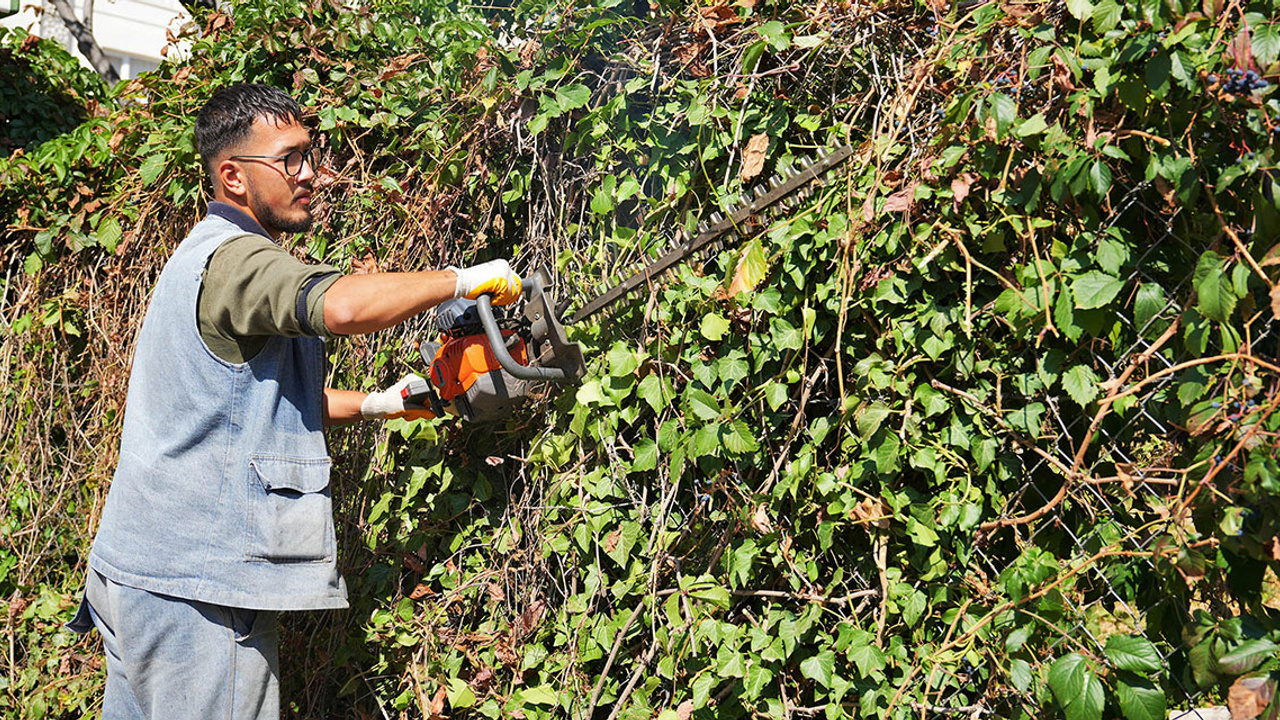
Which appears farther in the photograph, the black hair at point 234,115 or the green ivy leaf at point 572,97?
the green ivy leaf at point 572,97

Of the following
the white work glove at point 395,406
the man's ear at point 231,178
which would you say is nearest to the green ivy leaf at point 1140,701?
the white work glove at point 395,406

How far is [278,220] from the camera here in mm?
2494

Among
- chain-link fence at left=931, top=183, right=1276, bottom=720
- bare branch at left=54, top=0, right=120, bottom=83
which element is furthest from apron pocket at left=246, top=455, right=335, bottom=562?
bare branch at left=54, top=0, right=120, bottom=83

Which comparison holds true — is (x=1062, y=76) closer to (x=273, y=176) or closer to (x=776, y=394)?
(x=776, y=394)

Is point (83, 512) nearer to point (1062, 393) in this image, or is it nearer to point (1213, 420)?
point (1062, 393)

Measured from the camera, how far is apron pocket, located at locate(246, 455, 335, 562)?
2.29 metres

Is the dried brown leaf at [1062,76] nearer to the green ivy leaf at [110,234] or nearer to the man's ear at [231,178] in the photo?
the man's ear at [231,178]

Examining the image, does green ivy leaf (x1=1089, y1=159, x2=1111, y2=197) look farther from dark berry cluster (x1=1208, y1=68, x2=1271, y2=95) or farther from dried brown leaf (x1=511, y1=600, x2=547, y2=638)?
dried brown leaf (x1=511, y1=600, x2=547, y2=638)

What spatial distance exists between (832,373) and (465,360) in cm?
84

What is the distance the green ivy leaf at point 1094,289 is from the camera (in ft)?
5.65

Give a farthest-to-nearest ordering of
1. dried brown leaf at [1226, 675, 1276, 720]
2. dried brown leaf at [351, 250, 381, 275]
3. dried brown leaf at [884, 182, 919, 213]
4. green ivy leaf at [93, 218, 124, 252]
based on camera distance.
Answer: green ivy leaf at [93, 218, 124, 252], dried brown leaf at [351, 250, 381, 275], dried brown leaf at [884, 182, 919, 213], dried brown leaf at [1226, 675, 1276, 720]

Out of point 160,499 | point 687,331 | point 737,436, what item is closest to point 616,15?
point 687,331

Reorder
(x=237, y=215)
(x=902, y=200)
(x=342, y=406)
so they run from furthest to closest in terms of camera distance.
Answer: (x=342, y=406)
(x=237, y=215)
(x=902, y=200)

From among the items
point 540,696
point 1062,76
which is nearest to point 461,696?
point 540,696
